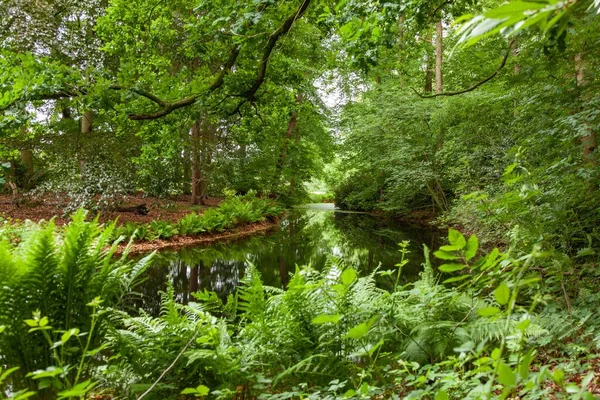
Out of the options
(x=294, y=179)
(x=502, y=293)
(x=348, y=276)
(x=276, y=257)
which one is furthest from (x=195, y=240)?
(x=294, y=179)

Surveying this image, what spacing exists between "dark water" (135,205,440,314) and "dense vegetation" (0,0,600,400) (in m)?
0.88

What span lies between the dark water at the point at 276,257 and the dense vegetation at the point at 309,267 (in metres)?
0.88

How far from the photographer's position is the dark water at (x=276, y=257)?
597 cm

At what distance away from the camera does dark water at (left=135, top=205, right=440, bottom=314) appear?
19.6 ft

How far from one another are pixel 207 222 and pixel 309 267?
26.8ft

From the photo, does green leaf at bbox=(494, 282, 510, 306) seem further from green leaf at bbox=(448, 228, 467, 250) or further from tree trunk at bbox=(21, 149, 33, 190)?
tree trunk at bbox=(21, 149, 33, 190)

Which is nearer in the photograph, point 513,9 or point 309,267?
point 513,9

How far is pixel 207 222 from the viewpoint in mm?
10742

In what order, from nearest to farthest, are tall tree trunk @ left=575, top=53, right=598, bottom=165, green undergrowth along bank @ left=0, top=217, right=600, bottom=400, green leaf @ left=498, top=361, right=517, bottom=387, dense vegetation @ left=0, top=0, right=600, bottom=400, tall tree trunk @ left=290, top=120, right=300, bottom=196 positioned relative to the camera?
green leaf @ left=498, top=361, right=517, bottom=387, dense vegetation @ left=0, top=0, right=600, bottom=400, green undergrowth along bank @ left=0, top=217, right=600, bottom=400, tall tree trunk @ left=575, top=53, right=598, bottom=165, tall tree trunk @ left=290, top=120, right=300, bottom=196

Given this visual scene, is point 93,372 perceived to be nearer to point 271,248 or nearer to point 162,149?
point 162,149

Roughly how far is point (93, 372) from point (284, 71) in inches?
218

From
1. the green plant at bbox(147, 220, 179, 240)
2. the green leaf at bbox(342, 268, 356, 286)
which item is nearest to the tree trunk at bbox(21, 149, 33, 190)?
the green plant at bbox(147, 220, 179, 240)

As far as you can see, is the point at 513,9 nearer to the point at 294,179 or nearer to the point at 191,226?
the point at 191,226

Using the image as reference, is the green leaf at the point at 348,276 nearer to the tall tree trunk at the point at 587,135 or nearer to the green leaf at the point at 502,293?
the green leaf at the point at 502,293
